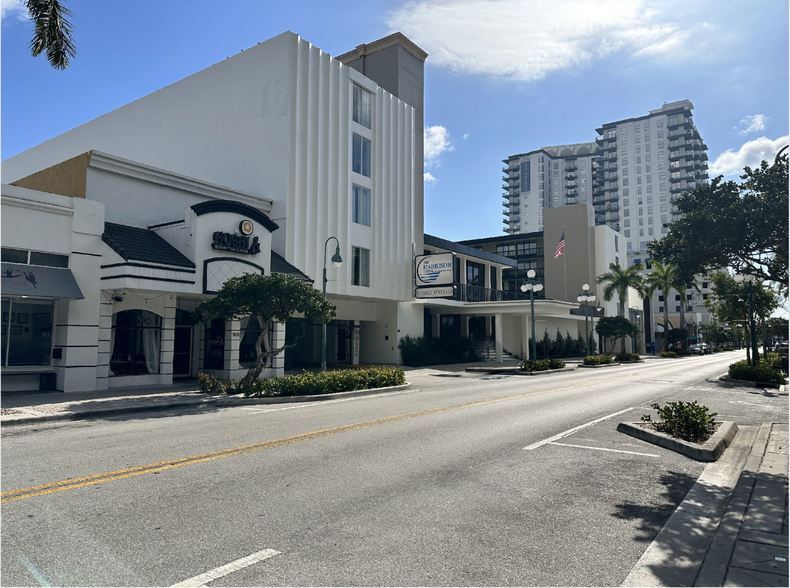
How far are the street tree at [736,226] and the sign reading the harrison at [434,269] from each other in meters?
19.5

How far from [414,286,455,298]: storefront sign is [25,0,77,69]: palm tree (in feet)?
75.1

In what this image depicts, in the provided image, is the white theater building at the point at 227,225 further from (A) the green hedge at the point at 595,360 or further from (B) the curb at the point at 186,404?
A: (A) the green hedge at the point at 595,360

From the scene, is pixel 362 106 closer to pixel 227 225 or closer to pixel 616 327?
pixel 227 225

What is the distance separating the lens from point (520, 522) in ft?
18.8

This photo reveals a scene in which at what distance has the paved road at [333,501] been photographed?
4.55 metres

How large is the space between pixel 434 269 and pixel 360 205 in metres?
6.10

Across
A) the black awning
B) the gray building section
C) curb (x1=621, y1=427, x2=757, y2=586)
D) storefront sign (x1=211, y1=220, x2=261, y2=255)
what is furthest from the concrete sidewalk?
the gray building section

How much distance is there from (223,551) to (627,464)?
6.29 metres

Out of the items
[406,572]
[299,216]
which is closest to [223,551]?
[406,572]

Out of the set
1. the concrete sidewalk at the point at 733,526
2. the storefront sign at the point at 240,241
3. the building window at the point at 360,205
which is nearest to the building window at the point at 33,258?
the storefront sign at the point at 240,241

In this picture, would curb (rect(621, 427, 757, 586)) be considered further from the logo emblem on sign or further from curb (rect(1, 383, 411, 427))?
the logo emblem on sign

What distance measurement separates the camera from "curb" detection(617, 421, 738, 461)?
29.8ft

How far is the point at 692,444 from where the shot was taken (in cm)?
946

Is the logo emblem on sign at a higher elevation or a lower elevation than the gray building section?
lower
